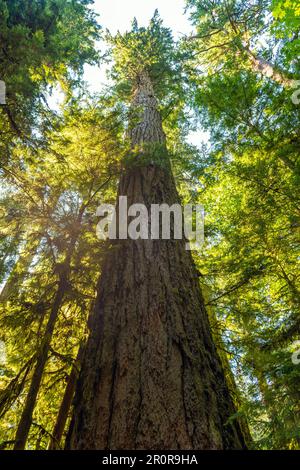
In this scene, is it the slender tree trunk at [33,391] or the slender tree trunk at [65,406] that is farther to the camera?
the slender tree trunk at [65,406]

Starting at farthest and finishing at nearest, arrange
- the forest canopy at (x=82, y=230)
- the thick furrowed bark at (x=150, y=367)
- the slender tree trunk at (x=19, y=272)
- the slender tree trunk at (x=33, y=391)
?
1. the slender tree trunk at (x=19, y=272)
2. the forest canopy at (x=82, y=230)
3. the slender tree trunk at (x=33, y=391)
4. the thick furrowed bark at (x=150, y=367)

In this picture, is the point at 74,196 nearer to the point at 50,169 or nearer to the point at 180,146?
the point at 50,169

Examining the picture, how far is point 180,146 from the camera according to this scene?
922cm

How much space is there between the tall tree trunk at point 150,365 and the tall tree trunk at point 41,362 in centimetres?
39

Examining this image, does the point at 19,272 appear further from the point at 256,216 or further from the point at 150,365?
the point at 256,216

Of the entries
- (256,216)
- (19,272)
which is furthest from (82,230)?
(256,216)

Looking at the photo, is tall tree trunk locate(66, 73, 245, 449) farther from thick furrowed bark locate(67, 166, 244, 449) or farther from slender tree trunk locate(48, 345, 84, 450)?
slender tree trunk locate(48, 345, 84, 450)

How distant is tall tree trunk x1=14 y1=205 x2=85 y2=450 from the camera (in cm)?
209

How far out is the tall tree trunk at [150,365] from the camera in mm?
1577

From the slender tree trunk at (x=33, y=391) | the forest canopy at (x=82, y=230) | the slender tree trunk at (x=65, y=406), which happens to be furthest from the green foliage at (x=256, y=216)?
the slender tree trunk at (x=33, y=391)

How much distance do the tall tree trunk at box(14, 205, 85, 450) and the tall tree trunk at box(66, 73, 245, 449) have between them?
0.39 meters

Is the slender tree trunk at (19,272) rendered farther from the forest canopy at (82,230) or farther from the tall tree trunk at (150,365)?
the tall tree trunk at (150,365)

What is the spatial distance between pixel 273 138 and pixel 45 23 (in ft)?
13.1

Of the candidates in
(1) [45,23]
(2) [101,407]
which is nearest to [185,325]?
(2) [101,407]
